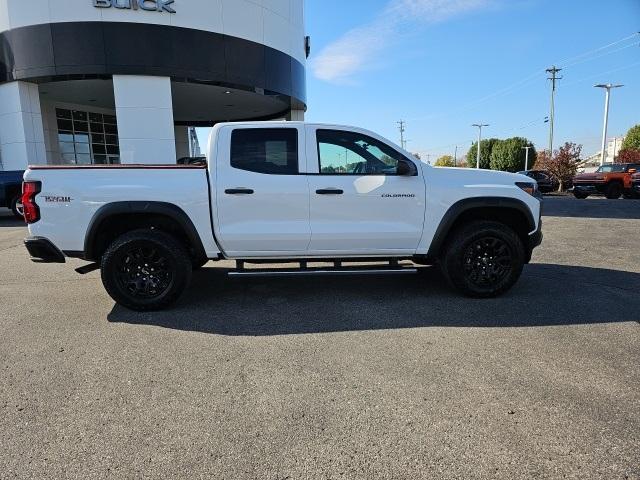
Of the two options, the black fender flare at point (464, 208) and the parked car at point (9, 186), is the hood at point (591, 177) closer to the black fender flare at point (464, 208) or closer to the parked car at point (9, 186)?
the black fender flare at point (464, 208)

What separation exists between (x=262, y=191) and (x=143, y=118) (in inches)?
492

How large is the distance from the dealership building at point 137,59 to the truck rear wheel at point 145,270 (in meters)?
11.9

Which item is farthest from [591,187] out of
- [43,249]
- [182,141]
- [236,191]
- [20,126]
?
[20,126]

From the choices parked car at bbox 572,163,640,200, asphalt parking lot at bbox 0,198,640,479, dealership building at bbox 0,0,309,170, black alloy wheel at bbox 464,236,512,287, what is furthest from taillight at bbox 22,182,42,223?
parked car at bbox 572,163,640,200

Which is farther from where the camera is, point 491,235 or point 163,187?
point 491,235

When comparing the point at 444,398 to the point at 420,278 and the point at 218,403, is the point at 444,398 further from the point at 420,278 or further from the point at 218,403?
the point at 420,278

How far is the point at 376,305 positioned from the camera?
16.3 feet

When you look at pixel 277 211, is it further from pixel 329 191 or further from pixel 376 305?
pixel 376 305

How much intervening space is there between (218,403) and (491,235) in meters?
3.49

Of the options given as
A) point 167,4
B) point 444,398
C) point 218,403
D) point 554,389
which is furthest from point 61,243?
point 167,4

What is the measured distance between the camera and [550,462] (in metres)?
2.35

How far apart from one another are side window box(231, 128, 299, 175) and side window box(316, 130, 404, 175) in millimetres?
326

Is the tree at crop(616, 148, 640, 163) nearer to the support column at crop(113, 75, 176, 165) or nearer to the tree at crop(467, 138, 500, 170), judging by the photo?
the tree at crop(467, 138, 500, 170)

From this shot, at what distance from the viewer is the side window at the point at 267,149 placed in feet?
16.0
